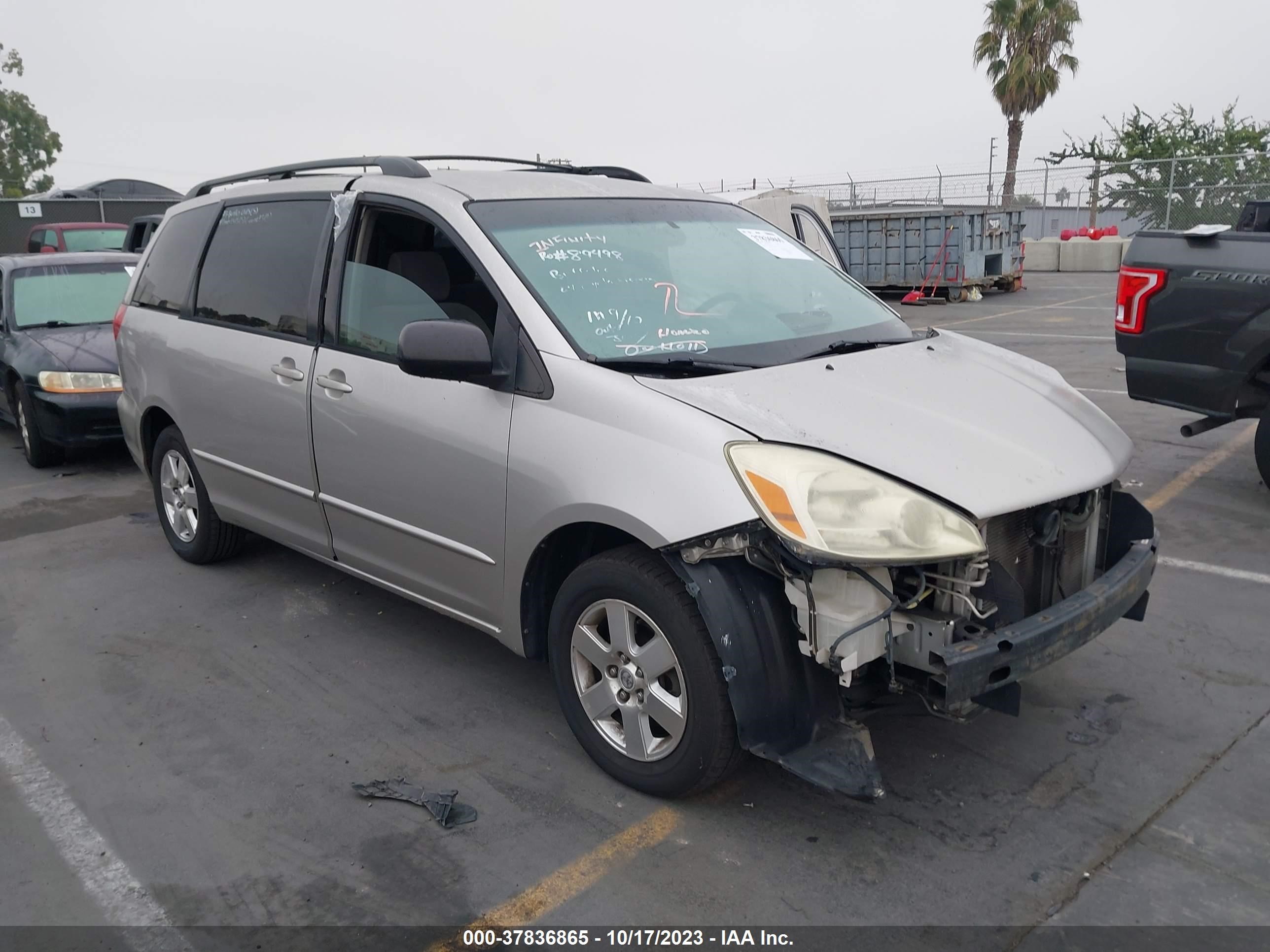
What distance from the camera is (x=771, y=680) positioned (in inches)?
109

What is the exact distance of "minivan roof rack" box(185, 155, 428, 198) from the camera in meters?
4.01

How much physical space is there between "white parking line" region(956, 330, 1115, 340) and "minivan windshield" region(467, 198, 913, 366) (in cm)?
930

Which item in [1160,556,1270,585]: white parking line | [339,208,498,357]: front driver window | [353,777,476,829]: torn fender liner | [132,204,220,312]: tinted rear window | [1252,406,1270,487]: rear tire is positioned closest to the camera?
[353,777,476,829]: torn fender liner

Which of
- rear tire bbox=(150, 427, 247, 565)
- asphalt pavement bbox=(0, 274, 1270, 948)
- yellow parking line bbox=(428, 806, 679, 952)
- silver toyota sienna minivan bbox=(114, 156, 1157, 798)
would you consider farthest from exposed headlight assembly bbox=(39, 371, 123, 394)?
yellow parking line bbox=(428, 806, 679, 952)

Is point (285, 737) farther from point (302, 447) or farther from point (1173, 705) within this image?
point (1173, 705)

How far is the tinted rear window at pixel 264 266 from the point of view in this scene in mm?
4223

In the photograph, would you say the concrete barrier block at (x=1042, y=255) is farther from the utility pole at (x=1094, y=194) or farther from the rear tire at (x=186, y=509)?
the rear tire at (x=186, y=509)

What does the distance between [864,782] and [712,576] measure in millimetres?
680

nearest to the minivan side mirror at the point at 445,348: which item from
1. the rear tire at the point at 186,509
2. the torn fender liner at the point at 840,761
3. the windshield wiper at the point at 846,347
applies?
the windshield wiper at the point at 846,347

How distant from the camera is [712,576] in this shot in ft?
9.16

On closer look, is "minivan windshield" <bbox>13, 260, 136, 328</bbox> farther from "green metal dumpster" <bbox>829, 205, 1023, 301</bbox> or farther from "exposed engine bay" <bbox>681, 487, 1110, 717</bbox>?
"green metal dumpster" <bbox>829, 205, 1023, 301</bbox>

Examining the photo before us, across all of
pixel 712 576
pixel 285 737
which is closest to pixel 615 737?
pixel 712 576

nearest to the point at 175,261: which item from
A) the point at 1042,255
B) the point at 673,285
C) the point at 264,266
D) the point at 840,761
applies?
the point at 264,266

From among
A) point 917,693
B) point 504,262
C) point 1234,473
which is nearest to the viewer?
point 917,693
